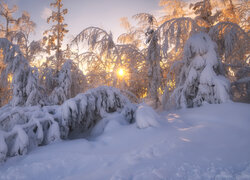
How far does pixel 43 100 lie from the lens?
5.45 meters

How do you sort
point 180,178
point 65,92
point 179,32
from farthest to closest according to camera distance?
point 65,92 → point 179,32 → point 180,178

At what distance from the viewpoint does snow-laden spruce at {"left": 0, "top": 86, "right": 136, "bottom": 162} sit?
231cm

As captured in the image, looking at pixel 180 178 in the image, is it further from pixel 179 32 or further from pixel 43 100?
pixel 43 100

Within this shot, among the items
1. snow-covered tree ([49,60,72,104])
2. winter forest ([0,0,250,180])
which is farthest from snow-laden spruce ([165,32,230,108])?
snow-covered tree ([49,60,72,104])

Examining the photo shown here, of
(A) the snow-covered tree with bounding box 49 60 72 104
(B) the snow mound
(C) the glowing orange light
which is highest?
(C) the glowing orange light

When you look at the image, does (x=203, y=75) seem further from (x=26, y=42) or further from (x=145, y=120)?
(x=26, y=42)

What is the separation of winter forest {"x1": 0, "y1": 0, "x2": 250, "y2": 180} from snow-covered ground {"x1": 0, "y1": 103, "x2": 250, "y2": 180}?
12 mm

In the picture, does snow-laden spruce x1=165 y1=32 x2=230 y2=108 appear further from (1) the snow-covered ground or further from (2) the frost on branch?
(2) the frost on branch

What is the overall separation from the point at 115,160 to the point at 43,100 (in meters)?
4.60

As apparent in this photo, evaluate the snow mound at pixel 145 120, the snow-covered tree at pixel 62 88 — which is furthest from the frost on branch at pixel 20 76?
the snow mound at pixel 145 120

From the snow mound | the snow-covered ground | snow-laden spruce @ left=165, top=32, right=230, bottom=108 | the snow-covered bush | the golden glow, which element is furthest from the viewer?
the golden glow

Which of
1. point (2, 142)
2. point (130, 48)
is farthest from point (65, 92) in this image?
point (2, 142)

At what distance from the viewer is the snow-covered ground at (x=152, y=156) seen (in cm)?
156

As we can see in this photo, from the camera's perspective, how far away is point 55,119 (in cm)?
309
